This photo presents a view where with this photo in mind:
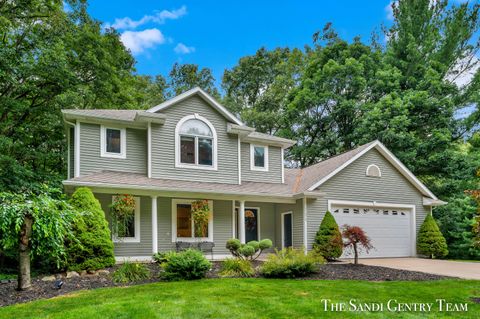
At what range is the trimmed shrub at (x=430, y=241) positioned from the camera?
16.8m

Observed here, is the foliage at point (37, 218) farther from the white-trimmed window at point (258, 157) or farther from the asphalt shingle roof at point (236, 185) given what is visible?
the white-trimmed window at point (258, 157)

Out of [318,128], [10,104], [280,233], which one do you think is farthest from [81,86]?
[318,128]

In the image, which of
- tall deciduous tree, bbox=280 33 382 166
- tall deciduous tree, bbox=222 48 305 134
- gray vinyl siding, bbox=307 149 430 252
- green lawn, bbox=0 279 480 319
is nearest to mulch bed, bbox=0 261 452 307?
green lawn, bbox=0 279 480 319

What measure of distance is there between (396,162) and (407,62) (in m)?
10.6

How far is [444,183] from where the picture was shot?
21.5 m

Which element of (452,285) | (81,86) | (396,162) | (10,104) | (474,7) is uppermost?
(474,7)

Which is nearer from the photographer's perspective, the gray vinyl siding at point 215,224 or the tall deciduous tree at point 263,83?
the gray vinyl siding at point 215,224

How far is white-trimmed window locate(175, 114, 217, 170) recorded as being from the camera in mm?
15188

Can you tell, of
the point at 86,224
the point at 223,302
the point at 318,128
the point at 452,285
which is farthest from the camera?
the point at 318,128

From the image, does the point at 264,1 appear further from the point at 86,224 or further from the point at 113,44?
the point at 86,224

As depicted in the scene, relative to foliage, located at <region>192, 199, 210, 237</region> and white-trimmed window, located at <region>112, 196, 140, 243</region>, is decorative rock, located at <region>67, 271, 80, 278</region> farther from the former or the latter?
foliage, located at <region>192, 199, 210, 237</region>

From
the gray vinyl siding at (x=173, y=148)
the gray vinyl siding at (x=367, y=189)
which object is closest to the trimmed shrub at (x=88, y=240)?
the gray vinyl siding at (x=173, y=148)

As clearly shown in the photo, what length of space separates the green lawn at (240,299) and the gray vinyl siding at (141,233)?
5300 millimetres

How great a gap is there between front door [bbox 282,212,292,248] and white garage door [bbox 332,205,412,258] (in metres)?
1.90
